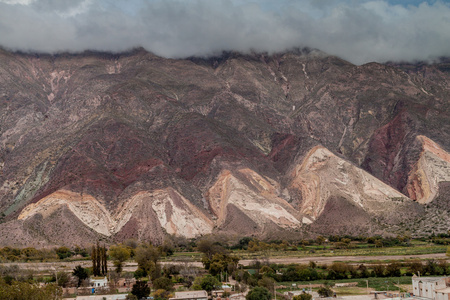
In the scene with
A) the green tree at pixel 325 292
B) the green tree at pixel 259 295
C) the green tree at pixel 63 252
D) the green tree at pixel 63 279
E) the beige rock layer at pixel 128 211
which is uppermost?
the beige rock layer at pixel 128 211

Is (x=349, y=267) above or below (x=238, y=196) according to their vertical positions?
below

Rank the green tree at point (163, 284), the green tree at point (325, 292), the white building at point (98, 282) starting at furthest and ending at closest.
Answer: the white building at point (98, 282), the green tree at point (163, 284), the green tree at point (325, 292)

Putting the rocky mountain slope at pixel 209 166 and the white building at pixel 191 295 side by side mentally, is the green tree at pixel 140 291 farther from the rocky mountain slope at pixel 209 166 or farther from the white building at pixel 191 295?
the rocky mountain slope at pixel 209 166

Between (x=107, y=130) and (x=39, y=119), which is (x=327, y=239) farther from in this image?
(x=39, y=119)

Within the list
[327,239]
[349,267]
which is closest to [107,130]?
[327,239]

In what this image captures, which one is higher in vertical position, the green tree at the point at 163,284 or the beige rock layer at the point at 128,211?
the beige rock layer at the point at 128,211

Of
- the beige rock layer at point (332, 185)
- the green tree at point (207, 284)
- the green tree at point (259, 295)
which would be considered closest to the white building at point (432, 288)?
the green tree at point (259, 295)

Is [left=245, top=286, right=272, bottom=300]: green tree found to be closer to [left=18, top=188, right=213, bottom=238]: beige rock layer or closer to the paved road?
the paved road
